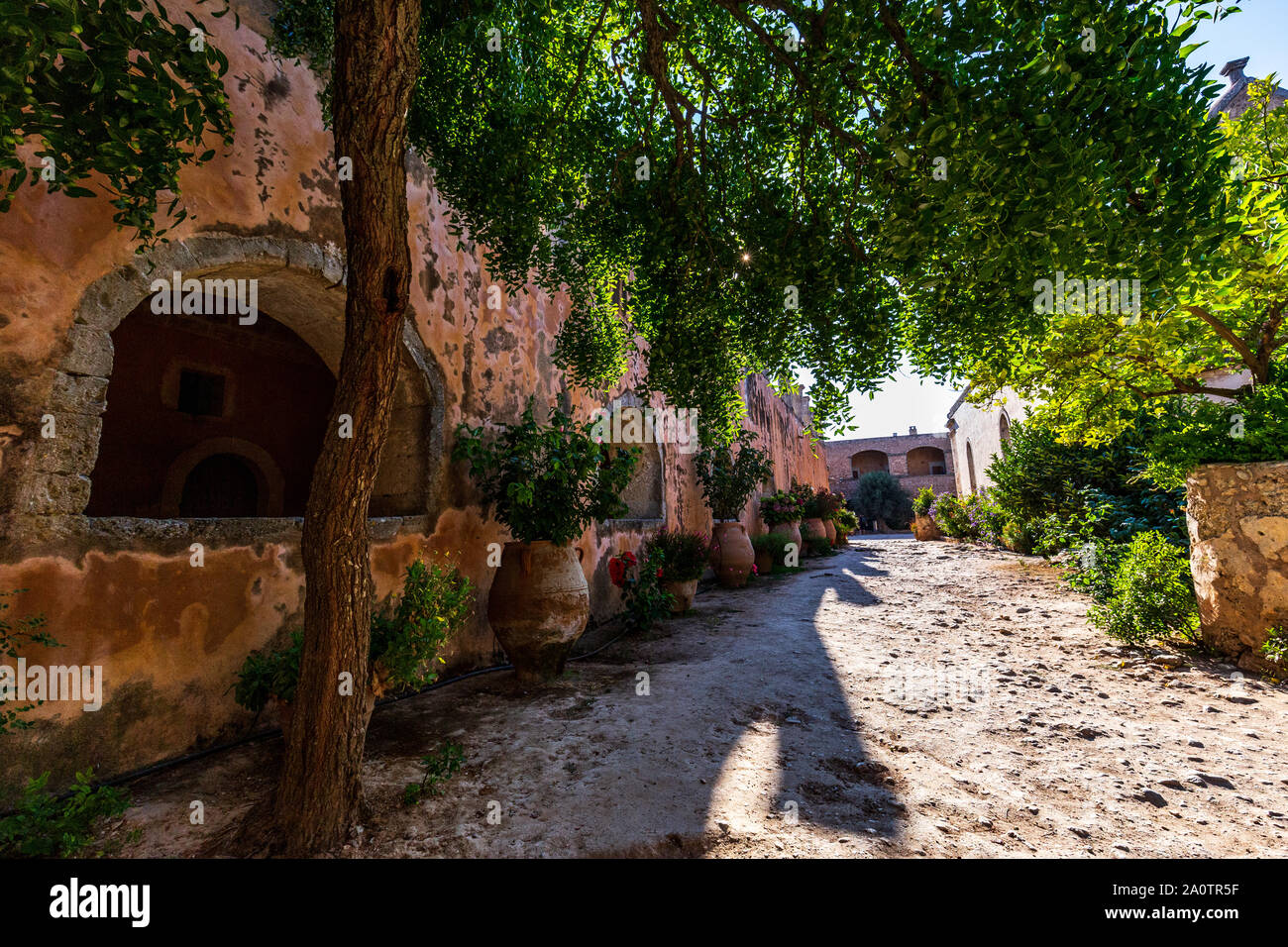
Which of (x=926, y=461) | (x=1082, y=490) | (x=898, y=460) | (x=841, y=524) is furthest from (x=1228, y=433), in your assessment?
(x=926, y=461)

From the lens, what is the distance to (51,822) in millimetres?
1838

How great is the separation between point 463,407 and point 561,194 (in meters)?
1.86

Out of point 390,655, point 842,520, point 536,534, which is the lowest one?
point 842,520

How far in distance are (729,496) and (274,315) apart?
7305 millimetres

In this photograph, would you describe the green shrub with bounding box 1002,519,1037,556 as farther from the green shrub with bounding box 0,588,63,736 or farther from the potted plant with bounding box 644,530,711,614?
the green shrub with bounding box 0,588,63,736

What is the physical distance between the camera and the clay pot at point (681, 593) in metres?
6.70

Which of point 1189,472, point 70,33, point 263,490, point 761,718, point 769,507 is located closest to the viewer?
point 70,33

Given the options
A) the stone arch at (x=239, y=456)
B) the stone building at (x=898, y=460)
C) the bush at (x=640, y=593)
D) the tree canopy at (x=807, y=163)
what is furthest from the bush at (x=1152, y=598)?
the stone building at (x=898, y=460)

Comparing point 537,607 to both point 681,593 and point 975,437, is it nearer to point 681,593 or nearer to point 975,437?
point 681,593

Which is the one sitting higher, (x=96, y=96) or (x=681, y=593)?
(x=96, y=96)

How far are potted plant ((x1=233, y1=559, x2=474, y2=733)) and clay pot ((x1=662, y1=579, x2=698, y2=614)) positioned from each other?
12.7 ft

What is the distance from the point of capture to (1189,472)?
381 centimetres

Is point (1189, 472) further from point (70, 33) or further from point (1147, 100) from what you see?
point (70, 33)
